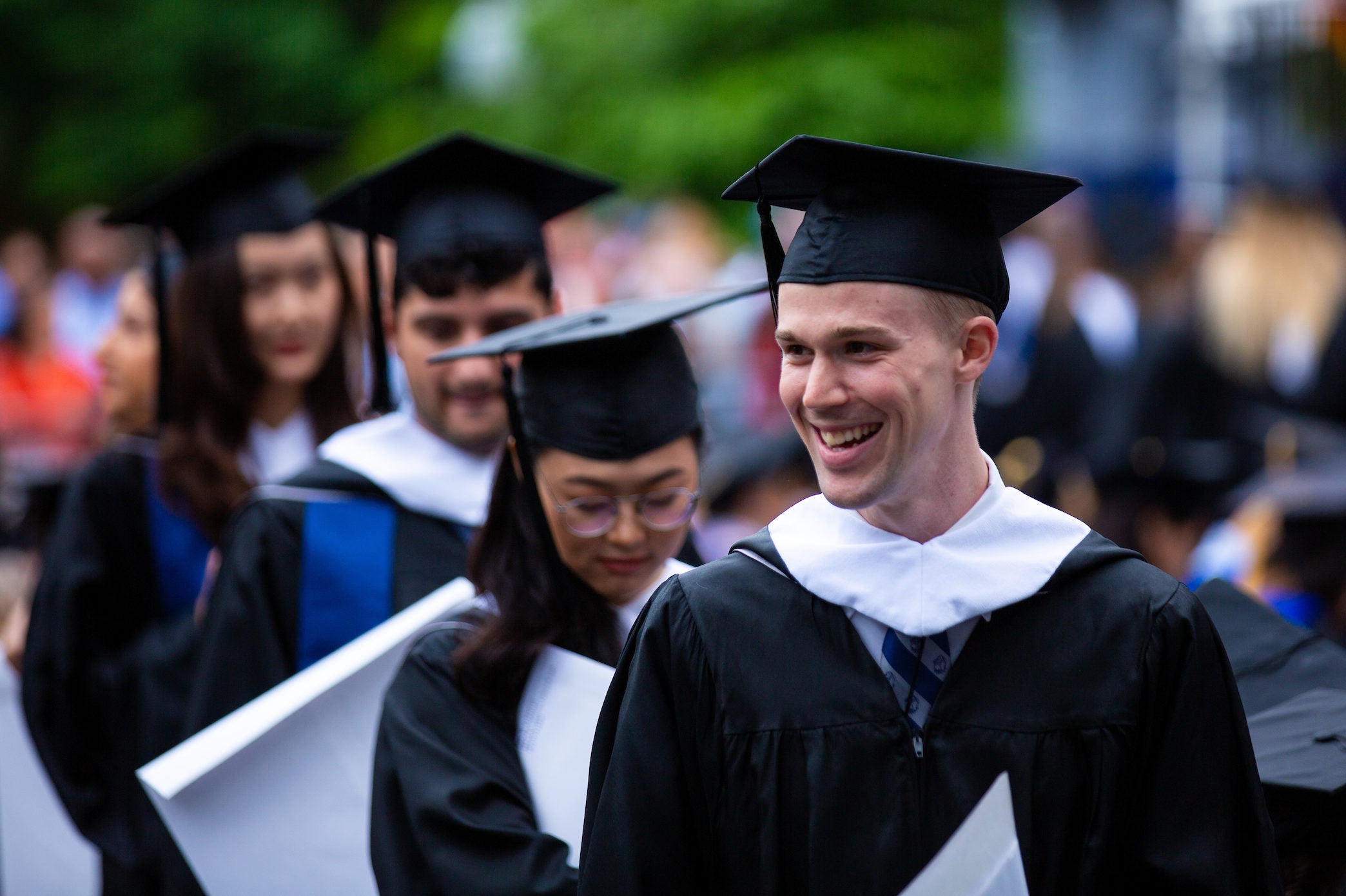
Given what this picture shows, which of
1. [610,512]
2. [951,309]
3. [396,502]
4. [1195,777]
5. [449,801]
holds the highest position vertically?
[951,309]

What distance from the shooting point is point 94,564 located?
4273mm

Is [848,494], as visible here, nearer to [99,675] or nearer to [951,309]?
[951,309]

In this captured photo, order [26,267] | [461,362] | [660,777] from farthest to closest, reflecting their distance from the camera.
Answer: [26,267] < [461,362] < [660,777]

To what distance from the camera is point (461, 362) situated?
3619 millimetres

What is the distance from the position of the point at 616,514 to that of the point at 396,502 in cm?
96

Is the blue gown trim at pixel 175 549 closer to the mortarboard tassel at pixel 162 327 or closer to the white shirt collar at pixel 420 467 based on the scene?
the mortarboard tassel at pixel 162 327

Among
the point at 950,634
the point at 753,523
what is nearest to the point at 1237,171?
the point at 753,523

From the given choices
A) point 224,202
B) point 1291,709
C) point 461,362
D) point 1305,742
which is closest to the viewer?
point 1305,742

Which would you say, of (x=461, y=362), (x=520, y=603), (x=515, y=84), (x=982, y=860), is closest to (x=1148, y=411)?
(x=461, y=362)

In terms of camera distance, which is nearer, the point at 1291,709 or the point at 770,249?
the point at 770,249

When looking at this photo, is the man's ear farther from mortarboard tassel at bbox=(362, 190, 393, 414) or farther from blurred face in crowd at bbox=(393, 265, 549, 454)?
mortarboard tassel at bbox=(362, 190, 393, 414)

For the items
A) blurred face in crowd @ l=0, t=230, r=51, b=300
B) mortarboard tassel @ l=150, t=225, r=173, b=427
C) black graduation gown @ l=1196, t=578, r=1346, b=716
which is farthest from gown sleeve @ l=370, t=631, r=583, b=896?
blurred face in crowd @ l=0, t=230, r=51, b=300

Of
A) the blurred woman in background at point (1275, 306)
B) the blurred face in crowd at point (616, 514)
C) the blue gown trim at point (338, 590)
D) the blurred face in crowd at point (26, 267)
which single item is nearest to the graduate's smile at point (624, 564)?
the blurred face in crowd at point (616, 514)

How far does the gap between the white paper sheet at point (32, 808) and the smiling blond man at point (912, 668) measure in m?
2.86
